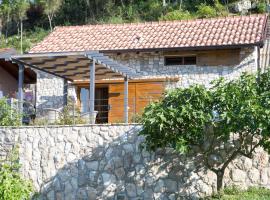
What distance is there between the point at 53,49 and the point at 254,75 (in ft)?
36.0

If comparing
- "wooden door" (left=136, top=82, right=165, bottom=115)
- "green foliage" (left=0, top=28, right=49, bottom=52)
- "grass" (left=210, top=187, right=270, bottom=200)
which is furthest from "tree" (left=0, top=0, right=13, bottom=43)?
"grass" (left=210, top=187, right=270, bottom=200)

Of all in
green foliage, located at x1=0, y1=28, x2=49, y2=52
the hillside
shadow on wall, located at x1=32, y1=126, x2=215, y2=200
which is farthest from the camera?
green foliage, located at x1=0, y1=28, x2=49, y2=52

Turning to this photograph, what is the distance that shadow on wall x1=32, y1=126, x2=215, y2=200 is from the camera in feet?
40.9

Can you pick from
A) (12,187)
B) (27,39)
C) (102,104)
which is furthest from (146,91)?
Answer: (27,39)

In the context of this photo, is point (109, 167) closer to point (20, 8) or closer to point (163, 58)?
point (163, 58)

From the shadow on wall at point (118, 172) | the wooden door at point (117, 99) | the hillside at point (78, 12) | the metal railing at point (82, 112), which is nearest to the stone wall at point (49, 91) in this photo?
the metal railing at point (82, 112)

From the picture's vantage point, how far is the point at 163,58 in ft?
63.7

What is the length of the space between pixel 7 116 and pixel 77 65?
9.37ft

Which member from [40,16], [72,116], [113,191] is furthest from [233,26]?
[40,16]

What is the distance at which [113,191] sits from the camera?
12883 mm

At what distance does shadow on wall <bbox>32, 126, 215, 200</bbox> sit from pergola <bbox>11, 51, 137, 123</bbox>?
1.31 metres

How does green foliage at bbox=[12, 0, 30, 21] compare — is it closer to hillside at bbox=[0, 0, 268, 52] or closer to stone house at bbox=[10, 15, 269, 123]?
hillside at bbox=[0, 0, 268, 52]

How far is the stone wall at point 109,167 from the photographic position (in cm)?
1230

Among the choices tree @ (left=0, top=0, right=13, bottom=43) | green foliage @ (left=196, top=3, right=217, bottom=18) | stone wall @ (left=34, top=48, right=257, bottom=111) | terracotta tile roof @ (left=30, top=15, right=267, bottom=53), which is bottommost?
stone wall @ (left=34, top=48, right=257, bottom=111)
